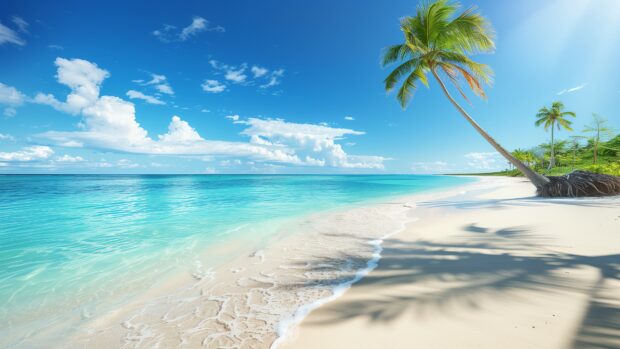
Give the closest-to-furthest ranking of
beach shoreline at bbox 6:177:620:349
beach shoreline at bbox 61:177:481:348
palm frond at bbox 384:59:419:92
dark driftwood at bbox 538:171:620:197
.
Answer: beach shoreline at bbox 6:177:620:349, beach shoreline at bbox 61:177:481:348, dark driftwood at bbox 538:171:620:197, palm frond at bbox 384:59:419:92

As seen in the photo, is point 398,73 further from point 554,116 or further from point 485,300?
point 554,116

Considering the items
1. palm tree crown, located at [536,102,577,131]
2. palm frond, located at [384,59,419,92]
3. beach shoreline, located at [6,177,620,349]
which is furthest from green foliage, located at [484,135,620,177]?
beach shoreline, located at [6,177,620,349]

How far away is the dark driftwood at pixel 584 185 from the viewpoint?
1120cm

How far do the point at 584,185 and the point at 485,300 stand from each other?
1415 cm

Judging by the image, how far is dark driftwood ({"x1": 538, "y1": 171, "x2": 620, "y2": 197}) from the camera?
11195 mm

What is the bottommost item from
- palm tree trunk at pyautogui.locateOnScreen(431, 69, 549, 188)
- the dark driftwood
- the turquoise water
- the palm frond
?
the turquoise water

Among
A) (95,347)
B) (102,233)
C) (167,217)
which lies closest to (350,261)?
(95,347)

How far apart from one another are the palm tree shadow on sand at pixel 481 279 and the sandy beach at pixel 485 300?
0.01 metres

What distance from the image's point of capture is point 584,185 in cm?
1144

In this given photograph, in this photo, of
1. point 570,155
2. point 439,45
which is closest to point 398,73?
point 439,45

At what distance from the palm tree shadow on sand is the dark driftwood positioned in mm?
10101

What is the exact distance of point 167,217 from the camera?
10852 mm

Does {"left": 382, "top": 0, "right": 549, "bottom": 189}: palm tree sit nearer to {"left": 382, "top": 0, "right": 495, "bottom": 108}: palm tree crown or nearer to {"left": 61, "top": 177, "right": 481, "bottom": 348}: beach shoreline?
{"left": 382, "top": 0, "right": 495, "bottom": 108}: palm tree crown

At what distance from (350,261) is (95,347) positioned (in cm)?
367
